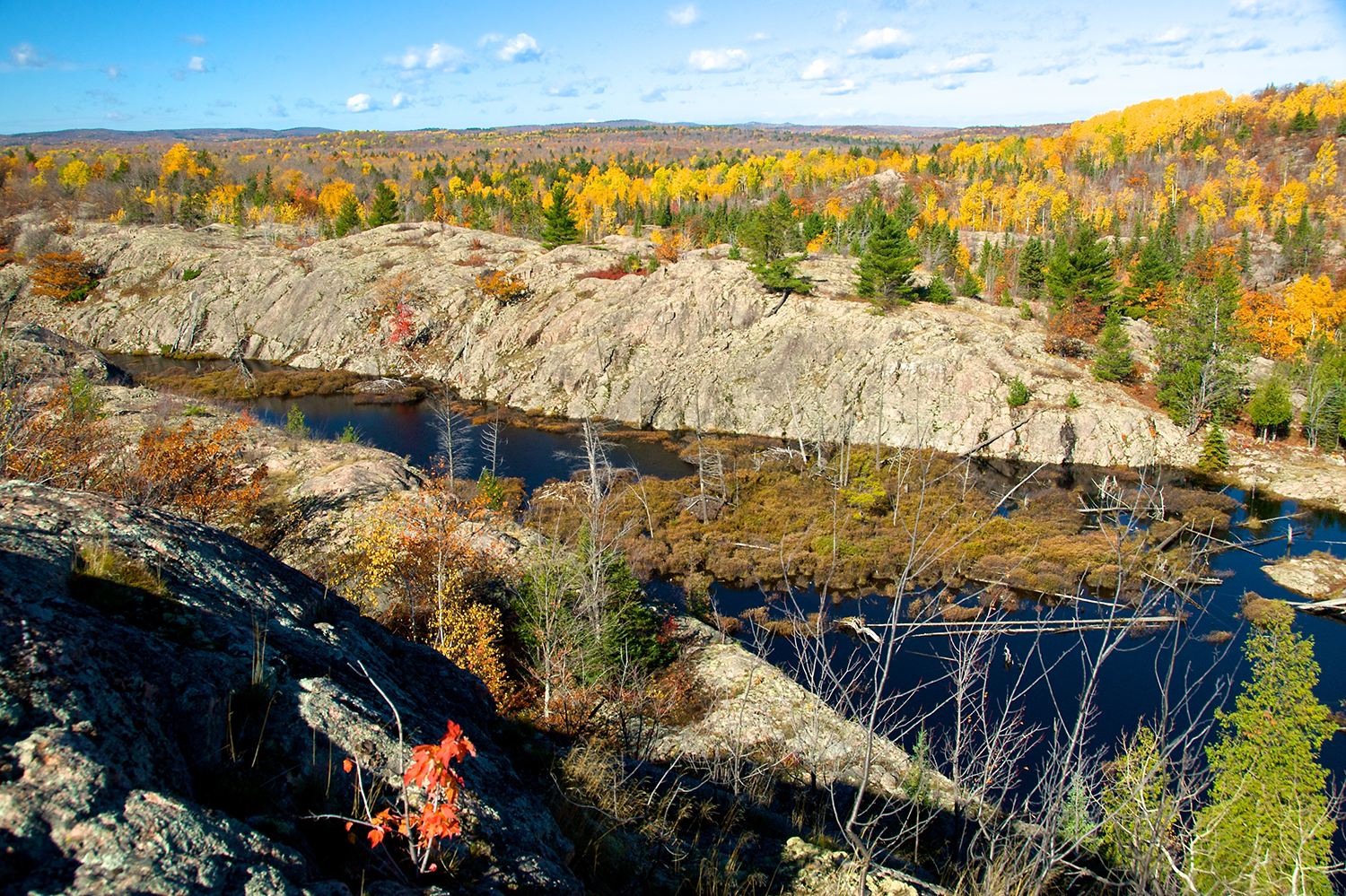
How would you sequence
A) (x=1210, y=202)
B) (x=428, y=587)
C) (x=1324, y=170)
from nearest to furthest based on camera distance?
(x=428, y=587) → (x=1210, y=202) → (x=1324, y=170)

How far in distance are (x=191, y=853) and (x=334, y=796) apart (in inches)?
61.0

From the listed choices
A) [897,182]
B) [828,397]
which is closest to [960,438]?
[828,397]

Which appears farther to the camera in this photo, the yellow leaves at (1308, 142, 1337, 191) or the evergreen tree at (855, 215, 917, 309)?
the yellow leaves at (1308, 142, 1337, 191)

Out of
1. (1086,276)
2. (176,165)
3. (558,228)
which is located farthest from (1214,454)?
(176,165)

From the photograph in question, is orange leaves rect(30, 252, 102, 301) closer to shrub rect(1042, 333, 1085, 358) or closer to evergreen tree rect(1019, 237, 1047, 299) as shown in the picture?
shrub rect(1042, 333, 1085, 358)

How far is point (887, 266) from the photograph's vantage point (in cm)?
5484

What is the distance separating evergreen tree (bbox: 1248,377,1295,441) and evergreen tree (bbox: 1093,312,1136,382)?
727 cm

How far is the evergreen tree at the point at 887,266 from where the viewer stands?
5478 centimetres

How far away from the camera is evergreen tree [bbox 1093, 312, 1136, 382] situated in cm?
4756

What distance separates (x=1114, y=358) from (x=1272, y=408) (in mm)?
9313

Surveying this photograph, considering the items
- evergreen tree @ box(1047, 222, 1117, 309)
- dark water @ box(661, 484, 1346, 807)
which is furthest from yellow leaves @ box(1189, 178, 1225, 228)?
dark water @ box(661, 484, 1346, 807)

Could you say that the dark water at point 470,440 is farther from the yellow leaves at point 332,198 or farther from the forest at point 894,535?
the yellow leaves at point 332,198

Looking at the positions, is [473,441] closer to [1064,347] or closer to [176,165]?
[1064,347]

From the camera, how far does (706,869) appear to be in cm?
636
